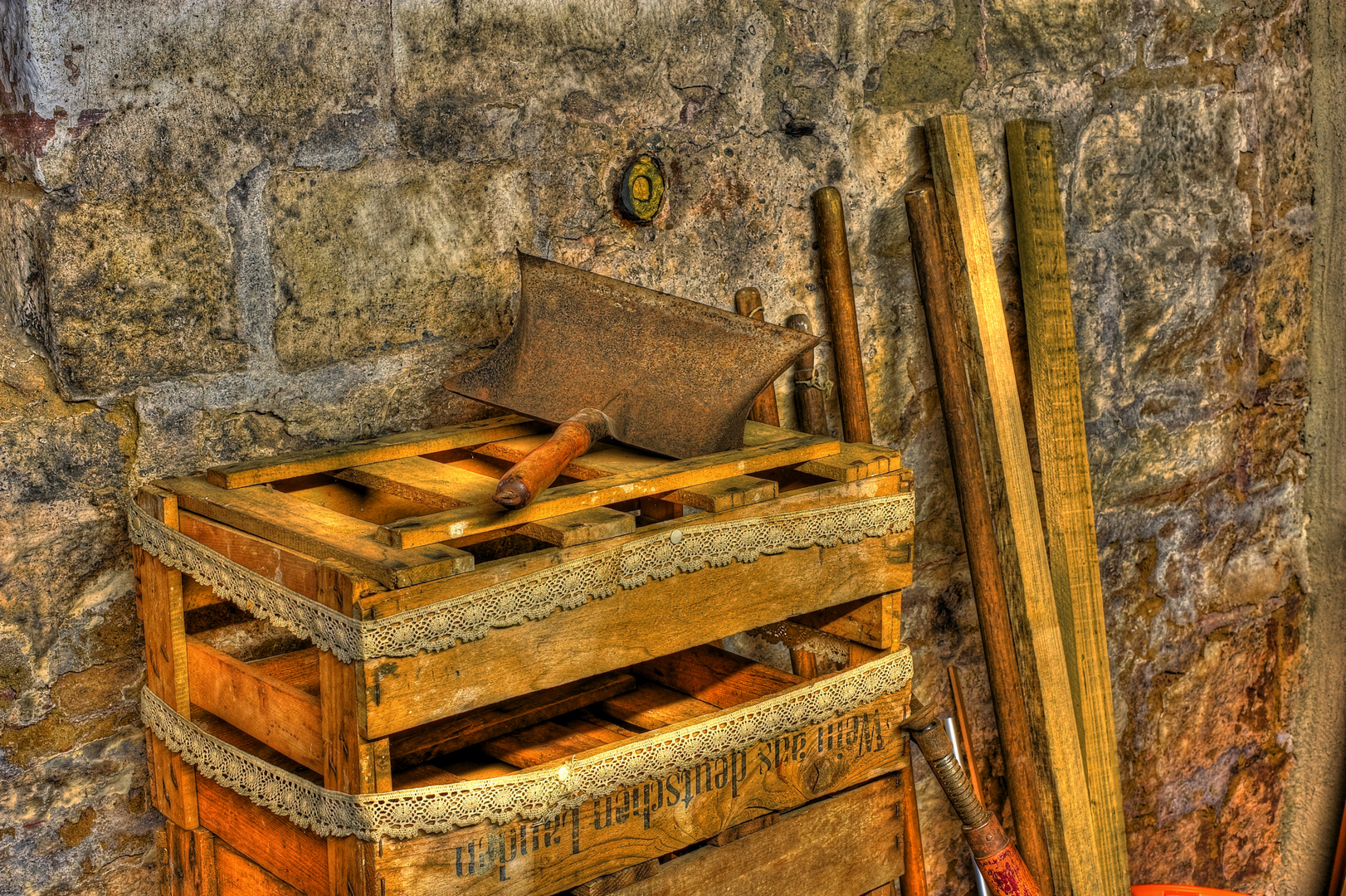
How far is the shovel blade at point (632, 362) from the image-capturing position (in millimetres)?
1497

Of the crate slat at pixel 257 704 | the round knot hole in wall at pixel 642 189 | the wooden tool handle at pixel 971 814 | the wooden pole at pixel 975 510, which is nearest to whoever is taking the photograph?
the crate slat at pixel 257 704

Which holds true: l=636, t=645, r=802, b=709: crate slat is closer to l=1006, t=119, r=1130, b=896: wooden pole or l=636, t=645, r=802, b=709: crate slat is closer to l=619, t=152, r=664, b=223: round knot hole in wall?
l=619, t=152, r=664, b=223: round knot hole in wall

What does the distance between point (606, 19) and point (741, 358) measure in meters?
0.57

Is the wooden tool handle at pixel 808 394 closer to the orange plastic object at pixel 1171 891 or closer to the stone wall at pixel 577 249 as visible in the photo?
the stone wall at pixel 577 249

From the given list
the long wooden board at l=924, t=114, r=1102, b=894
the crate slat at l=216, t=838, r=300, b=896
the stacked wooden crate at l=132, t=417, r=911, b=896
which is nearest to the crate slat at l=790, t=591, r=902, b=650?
the stacked wooden crate at l=132, t=417, r=911, b=896

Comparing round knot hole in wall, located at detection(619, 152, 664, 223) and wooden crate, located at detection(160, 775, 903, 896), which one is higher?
round knot hole in wall, located at detection(619, 152, 664, 223)

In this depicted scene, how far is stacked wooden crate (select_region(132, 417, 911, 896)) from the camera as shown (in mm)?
1199

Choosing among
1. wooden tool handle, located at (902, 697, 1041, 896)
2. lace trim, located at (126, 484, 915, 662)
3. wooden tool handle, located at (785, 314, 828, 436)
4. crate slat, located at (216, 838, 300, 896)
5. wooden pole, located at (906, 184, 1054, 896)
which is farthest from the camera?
wooden pole, located at (906, 184, 1054, 896)

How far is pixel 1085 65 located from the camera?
228 centimetres

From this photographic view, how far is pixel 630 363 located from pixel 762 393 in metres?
0.38

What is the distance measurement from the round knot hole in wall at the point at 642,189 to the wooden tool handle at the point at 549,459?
0.43 meters

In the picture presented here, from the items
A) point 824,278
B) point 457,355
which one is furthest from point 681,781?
point 824,278

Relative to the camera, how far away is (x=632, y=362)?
1.52m

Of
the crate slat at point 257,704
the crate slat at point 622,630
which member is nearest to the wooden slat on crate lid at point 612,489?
the crate slat at point 622,630
